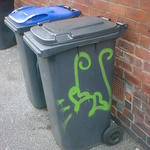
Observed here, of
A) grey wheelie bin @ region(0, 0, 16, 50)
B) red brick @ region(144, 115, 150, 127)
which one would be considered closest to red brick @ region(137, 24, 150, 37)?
red brick @ region(144, 115, 150, 127)

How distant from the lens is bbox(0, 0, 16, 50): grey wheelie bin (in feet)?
18.1

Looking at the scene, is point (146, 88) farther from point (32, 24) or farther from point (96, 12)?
point (32, 24)

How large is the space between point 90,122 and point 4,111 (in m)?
1.42

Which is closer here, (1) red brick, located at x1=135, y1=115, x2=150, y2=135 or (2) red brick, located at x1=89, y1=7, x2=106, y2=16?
(1) red brick, located at x1=135, y1=115, x2=150, y2=135

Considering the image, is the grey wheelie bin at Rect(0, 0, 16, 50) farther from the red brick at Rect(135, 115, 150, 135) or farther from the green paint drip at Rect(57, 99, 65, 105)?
the red brick at Rect(135, 115, 150, 135)

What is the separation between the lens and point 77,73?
2.63 metres

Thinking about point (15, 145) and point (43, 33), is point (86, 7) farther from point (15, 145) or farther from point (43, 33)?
point (15, 145)

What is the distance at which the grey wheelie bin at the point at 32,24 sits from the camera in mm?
3127

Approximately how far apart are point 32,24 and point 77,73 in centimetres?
88

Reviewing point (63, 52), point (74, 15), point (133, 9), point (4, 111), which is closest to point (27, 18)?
point (74, 15)

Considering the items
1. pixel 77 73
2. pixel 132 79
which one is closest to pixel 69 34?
pixel 77 73

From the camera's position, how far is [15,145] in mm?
3189

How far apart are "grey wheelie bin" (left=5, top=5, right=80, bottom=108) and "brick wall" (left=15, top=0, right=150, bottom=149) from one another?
0.39 metres

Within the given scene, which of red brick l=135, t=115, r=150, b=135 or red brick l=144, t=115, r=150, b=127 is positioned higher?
red brick l=144, t=115, r=150, b=127
